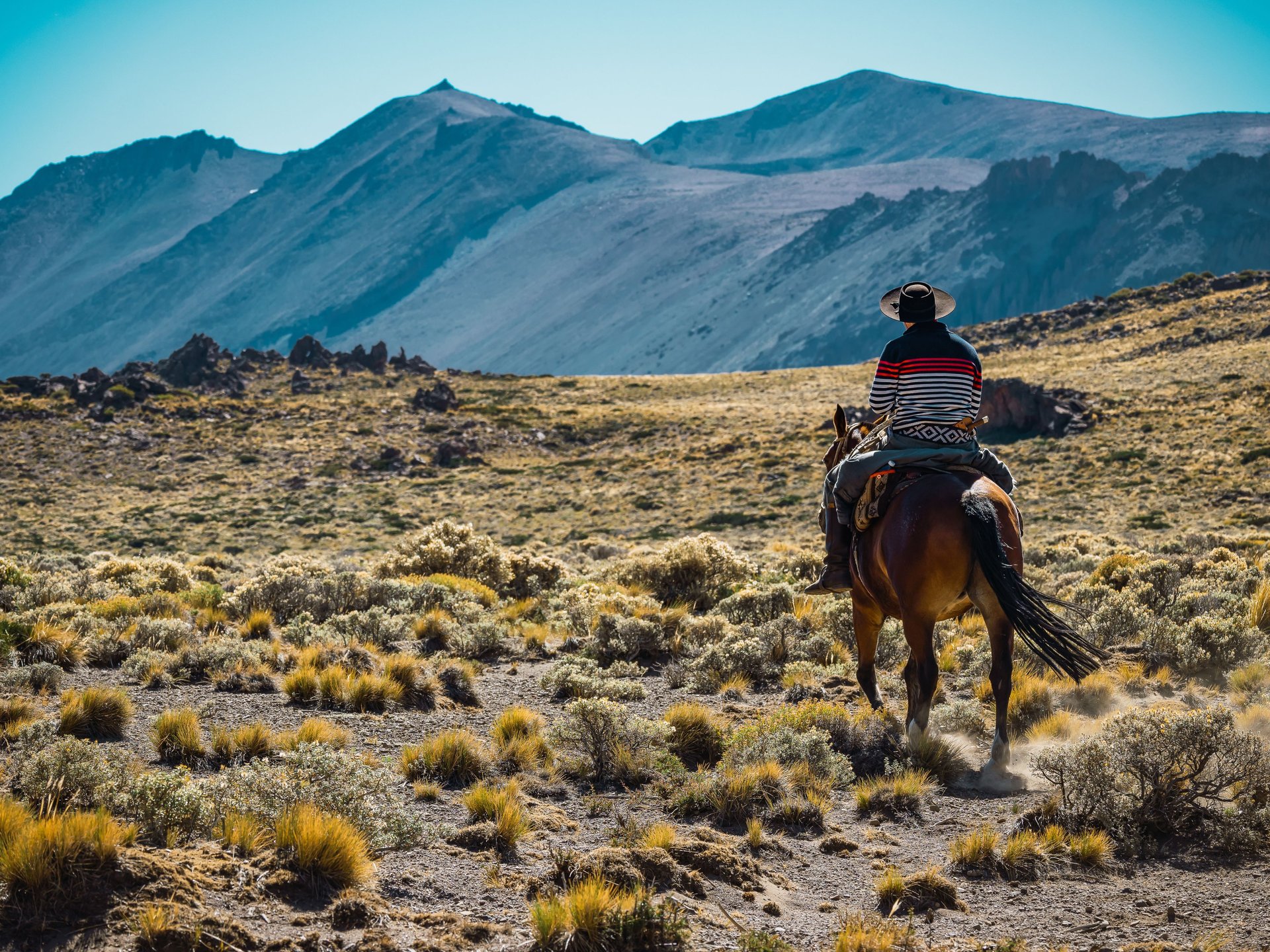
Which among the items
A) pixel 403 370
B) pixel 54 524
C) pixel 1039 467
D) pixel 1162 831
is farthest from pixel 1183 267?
pixel 1162 831

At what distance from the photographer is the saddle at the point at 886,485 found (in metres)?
7.82

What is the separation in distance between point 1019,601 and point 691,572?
9356 millimetres

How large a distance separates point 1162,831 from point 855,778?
2.02 meters

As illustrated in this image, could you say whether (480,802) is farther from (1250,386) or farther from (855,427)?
(1250,386)

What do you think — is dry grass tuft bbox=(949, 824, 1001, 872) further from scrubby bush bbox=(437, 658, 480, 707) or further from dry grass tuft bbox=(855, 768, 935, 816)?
scrubby bush bbox=(437, 658, 480, 707)

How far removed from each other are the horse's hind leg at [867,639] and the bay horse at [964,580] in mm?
838

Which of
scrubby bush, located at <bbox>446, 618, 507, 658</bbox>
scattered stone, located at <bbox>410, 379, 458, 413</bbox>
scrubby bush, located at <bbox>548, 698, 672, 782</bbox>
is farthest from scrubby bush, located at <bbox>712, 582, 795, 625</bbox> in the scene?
scattered stone, located at <bbox>410, 379, 458, 413</bbox>

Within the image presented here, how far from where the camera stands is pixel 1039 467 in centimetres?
3222

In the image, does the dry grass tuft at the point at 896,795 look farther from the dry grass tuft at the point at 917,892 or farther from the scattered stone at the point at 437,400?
the scattered stone at the point at 437,400

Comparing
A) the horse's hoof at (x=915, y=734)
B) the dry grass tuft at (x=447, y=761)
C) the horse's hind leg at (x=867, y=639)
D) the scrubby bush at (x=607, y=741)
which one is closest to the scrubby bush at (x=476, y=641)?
the scrubby bush at (x=607, y=741)

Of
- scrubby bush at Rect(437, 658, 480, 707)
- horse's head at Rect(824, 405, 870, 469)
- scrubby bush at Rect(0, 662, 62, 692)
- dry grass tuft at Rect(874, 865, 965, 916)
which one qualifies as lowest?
scrubby bush at Rect(437, 658, 480, 707)

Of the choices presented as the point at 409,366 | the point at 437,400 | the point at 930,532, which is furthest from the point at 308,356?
the point at 930,532

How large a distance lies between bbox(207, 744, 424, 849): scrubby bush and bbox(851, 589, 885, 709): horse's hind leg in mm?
4228

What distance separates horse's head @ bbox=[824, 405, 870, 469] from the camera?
30.6ft
